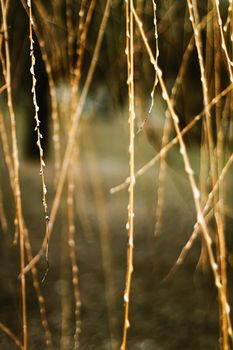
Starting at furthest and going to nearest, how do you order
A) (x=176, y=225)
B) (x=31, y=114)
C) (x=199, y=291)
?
(x=31, y=114)
(x=176, y=225)
(x=199, y=291)

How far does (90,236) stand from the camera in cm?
194

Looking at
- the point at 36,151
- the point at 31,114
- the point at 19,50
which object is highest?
the point at 19,50

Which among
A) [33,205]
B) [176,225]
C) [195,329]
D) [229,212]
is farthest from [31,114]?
[195,329]

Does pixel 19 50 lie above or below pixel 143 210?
above

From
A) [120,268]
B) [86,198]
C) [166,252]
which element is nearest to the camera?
[120,268]

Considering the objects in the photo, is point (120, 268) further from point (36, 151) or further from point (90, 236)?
point (36, 151)

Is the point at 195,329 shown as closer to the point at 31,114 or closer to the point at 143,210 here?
the point at 143,210

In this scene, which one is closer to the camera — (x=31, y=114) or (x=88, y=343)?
(x=88, y=343)

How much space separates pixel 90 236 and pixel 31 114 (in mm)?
1907

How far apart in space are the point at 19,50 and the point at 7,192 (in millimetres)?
627

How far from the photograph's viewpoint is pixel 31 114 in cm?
373

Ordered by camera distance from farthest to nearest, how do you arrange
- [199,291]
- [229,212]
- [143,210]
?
[143,210], [229,212], [199,291]

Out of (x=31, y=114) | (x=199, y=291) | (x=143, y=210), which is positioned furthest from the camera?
(x=31, y=114)

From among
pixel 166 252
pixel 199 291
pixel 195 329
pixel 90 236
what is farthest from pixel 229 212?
pixel 195 329
